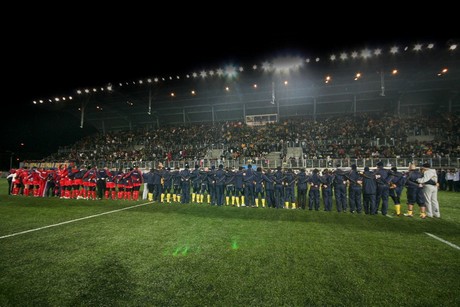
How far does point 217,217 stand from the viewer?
8.64 meters

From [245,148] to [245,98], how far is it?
455 inches

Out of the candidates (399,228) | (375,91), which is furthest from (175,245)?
(375,91)

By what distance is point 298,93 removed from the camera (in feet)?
111

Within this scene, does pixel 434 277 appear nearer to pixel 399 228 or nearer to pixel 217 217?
pixel 399 228

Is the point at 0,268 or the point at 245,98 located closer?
the point at 0,268

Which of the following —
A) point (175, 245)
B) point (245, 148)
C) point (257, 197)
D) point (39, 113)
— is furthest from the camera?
point (39, 113)

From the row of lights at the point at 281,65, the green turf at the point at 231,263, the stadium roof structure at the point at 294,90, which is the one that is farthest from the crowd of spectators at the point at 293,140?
the green turf at the point at 231,263

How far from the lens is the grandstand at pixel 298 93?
961 inches

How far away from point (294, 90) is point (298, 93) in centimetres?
97

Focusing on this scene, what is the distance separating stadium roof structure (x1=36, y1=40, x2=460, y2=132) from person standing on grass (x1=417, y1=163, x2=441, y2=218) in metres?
19.8

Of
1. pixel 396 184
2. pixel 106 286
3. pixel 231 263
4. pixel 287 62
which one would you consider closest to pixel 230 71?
pixel 287 62

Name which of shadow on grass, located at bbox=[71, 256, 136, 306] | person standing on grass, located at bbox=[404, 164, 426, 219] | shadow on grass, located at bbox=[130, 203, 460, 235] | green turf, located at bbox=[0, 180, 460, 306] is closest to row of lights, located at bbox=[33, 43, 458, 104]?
person standing on grass, located at bbox=[404, 164, 426, 219]

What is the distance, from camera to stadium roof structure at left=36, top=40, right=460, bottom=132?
25109mm

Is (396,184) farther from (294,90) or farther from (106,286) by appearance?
(294,90)
